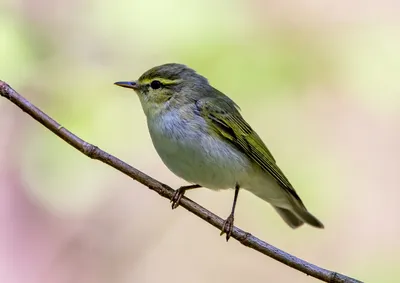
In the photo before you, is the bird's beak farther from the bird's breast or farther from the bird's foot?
the bird's foot

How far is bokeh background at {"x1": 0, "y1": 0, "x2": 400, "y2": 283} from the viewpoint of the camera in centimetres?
363

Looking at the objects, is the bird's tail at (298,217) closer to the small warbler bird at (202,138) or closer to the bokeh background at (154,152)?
the small warbler bird at (202,138)

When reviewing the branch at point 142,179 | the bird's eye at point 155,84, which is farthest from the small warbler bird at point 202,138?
the branch at point 142,179

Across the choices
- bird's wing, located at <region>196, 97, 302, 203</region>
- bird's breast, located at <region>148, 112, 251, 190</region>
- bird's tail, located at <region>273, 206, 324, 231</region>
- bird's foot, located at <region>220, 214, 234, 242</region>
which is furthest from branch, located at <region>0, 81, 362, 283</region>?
bird's tail, located at <region>273, 206, 324, 231</region>

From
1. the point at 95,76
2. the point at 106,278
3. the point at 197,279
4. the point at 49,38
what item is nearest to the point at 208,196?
the point at 197,279

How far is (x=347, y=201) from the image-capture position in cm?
407

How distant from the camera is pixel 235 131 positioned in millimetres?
3178

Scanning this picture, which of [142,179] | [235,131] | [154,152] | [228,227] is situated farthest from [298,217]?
[142,179]

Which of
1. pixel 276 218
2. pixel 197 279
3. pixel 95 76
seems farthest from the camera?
pixel 197 279

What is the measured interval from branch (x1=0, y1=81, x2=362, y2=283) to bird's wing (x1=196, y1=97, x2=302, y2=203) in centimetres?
62

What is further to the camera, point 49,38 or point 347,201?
point 347,201

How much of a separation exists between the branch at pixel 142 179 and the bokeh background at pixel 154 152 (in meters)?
1.16

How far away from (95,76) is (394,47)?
5.99 feet

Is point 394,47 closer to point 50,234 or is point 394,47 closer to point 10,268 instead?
point 50,234
